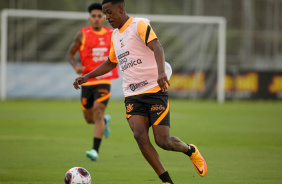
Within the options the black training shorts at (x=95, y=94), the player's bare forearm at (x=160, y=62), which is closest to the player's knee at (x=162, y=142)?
the player's bare forearm at (x=160, y=62)

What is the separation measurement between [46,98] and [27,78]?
1.58 m

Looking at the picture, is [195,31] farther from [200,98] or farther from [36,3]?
[36,3]

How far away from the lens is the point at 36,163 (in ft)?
29.8

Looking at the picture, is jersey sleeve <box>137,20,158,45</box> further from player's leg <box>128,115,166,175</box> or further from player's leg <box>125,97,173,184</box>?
player's leg <box>128,115,166,175</box>

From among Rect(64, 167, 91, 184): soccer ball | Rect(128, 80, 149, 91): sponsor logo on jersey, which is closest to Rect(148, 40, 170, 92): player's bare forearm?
Rect(128, 80, 149, 91): sponsor logo on jersey

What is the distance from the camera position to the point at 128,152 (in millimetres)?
10719

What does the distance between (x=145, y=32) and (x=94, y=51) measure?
424 cm

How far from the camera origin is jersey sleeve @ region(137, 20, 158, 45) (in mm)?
6508

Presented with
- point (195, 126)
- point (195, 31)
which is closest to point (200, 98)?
point (195, 31)

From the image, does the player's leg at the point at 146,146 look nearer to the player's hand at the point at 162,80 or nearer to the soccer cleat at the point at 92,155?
the player's hand at the point at 162,80

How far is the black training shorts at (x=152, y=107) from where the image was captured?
6.63m

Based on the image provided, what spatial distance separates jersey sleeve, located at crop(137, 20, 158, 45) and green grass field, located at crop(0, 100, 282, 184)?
214 centimetres

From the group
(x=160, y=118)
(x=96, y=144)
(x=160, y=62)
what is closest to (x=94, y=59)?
(x=96, y=144)

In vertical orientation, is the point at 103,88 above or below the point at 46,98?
above
